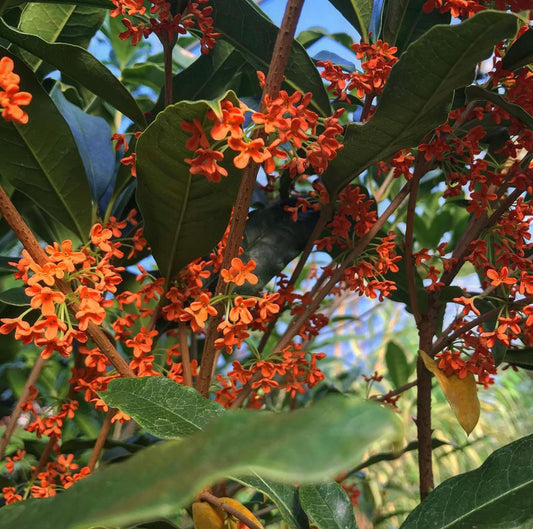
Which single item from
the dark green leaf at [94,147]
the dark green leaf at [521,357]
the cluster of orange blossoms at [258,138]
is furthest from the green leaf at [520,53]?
the dark green leaf at [94,147]

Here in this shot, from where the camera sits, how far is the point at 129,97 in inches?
27.5

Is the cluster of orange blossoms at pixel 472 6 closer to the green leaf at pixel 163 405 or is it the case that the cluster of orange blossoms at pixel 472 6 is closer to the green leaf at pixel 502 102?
the green leaf at pixel 502 102

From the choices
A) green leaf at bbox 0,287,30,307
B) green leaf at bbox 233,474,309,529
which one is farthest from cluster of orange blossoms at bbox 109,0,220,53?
green leaf at bbox 233,474,309,529

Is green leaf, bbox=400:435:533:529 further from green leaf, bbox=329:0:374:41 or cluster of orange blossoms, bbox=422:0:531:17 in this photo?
green leaf, bbox=329:0:374:41

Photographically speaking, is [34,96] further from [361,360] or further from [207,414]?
[361,360]

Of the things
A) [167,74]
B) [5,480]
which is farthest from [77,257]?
[5,480]

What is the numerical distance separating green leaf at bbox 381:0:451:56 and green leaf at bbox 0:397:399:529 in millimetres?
563

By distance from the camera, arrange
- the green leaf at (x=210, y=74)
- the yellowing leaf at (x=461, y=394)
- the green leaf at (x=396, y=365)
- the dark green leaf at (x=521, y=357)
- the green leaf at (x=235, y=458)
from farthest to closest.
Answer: the green leaf at (x=396, y=365) → the green leaf at (x=210, y=74) → the dark green leaf at (x=521, y=357) → the yellowing leaf at (x=461, y=394) → the green leaf at (x=235, y=458)

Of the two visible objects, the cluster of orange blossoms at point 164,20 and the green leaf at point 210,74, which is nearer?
the cluster of orange blossoms at point 164,20

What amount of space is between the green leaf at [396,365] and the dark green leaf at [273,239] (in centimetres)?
60

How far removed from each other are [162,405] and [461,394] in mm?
319

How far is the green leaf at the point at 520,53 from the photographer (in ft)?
1.92

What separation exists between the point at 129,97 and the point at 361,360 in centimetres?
268

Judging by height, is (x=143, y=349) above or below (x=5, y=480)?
above
